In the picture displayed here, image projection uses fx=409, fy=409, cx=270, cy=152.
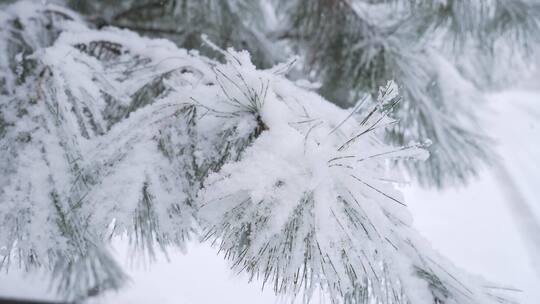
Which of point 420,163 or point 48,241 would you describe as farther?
point 420,163

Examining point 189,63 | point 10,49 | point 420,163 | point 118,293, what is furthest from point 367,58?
point 118,293

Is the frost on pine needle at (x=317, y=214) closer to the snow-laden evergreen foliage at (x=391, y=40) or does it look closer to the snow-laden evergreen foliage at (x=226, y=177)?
the snow-laden evergreen foliage at (x=226, y=177)

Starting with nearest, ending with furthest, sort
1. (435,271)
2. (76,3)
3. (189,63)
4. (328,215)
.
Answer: (328,215), (435,271), (189,63), (76,3)

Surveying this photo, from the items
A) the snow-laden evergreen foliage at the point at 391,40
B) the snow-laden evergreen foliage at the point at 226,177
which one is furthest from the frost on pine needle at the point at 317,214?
the snow-laden evergreen foliage at the point at 391,40

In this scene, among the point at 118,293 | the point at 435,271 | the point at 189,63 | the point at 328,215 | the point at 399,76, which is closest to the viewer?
the point at 328,215

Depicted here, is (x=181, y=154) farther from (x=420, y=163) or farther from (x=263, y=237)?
(x=420, y=163)

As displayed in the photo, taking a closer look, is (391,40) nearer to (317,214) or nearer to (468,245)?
(317,214)
